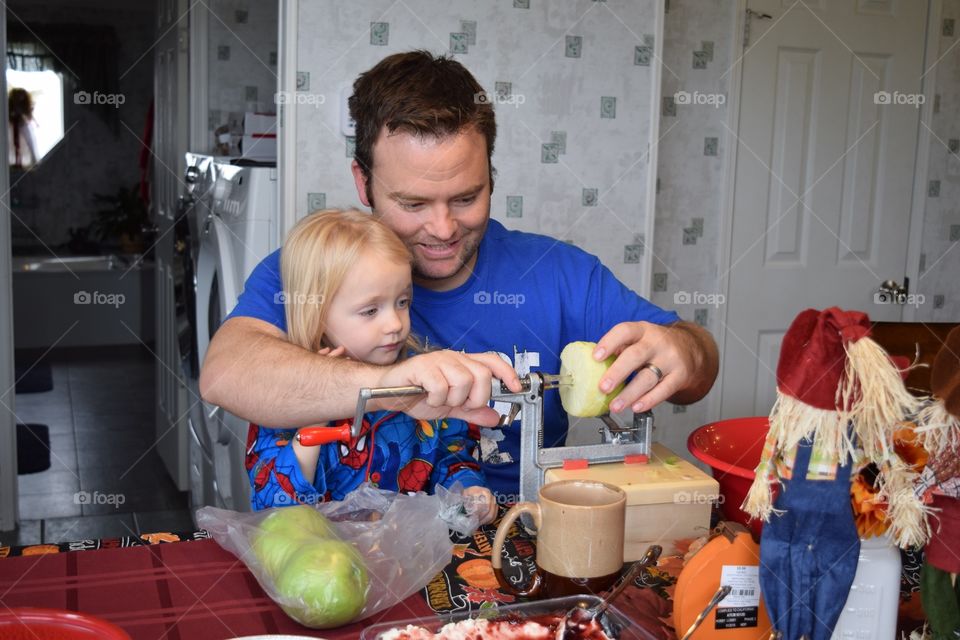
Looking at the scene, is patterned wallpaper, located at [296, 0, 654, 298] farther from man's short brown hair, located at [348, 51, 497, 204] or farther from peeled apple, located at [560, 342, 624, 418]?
peeled apple, located at [560, 342, 624, 418]

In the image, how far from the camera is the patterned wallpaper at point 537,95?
2.70m

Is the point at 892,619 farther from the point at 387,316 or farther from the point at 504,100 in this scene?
the point at 504,100

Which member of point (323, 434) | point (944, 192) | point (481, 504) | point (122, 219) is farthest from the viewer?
point (122, 219)

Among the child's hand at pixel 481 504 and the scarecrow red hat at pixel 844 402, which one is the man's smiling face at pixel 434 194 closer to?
the child's hand at pixel 481 504

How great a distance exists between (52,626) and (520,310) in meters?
1.18

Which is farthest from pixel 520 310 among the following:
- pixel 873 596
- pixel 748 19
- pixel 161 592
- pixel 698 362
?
pixel 748 19

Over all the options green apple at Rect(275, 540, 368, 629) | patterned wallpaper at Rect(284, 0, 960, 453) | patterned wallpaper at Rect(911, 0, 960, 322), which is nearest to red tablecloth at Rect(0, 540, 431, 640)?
green apple at Rect(275, 540, 368, 629)

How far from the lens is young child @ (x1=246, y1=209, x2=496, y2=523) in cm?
158

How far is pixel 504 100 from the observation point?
2900 millimetres

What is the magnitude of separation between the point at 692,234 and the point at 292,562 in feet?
8.66

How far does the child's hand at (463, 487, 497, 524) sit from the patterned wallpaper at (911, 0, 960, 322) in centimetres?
293

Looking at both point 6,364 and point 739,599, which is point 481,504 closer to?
point 739,599

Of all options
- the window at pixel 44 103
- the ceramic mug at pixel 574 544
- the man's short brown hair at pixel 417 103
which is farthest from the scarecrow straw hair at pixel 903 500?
the window at pixel 44 103

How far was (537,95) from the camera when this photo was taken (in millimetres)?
2936
